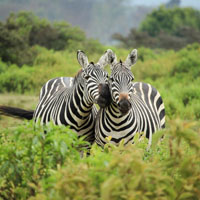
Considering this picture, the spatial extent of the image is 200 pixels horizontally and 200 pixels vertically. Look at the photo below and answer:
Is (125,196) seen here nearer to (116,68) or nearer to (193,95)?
(116,68)

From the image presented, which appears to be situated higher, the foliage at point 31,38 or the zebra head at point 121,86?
the foliage at point 31,38

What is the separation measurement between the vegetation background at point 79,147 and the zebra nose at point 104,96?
518 millimetres

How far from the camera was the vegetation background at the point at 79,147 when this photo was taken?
232cm

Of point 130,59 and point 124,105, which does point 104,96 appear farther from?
point 130,59

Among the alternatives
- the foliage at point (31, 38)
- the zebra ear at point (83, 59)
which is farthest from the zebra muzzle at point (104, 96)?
the foliage at point (31, 38)

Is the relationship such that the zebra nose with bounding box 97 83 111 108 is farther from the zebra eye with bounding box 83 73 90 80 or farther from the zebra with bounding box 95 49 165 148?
the zebra eye with bounding box 83 73 90 80

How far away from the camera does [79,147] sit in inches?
182

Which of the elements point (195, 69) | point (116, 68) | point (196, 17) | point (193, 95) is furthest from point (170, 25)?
point (116, 68)

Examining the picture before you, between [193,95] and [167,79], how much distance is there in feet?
12.8

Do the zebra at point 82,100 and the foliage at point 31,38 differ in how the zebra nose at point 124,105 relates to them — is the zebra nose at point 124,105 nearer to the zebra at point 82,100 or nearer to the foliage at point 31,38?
the zebra at point 82,100

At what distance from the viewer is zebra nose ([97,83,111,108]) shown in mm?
4242

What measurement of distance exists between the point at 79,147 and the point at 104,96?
30.4 inches

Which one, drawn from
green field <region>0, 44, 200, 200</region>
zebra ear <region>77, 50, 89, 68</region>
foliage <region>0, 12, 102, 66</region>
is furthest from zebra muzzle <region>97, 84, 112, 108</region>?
foliage <region>0, 12, 102, 66</region>

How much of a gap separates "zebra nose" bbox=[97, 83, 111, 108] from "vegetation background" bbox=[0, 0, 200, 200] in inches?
20.4
